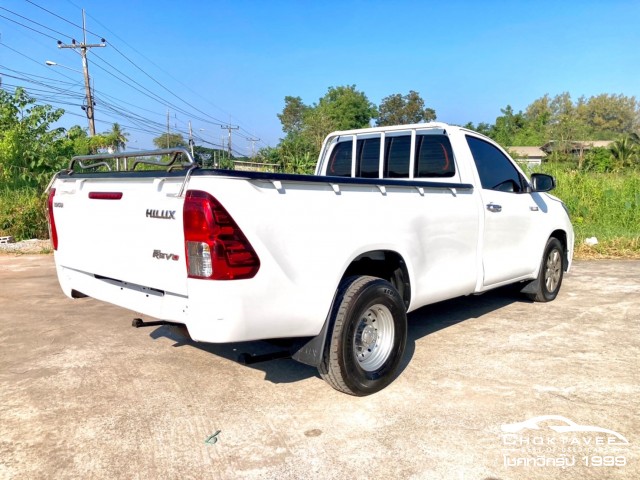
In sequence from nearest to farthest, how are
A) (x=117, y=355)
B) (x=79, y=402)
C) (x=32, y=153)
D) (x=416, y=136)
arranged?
(x=79, y=402)
(x=117, y=355)
(x=416, y=136)
(x=32, y=153)

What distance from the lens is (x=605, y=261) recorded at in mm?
9781

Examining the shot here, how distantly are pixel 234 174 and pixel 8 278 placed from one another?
7.16 metres

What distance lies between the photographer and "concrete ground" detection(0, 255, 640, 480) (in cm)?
287

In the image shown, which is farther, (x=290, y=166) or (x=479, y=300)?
(x=290, y=166)

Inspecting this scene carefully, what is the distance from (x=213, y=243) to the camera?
2818 mm

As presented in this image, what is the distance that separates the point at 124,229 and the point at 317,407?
5.77 ft

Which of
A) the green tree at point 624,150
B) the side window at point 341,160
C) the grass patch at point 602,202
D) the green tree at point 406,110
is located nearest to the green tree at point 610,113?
the green tree at point 406,110

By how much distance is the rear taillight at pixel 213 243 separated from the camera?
281cm

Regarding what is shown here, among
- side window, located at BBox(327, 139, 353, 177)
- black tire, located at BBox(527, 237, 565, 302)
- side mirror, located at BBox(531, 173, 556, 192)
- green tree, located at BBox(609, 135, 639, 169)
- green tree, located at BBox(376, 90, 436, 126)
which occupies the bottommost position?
black tire, located at BBox(527, 237, 565, 302)

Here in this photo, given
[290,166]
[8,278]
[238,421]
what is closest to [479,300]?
[238,421]

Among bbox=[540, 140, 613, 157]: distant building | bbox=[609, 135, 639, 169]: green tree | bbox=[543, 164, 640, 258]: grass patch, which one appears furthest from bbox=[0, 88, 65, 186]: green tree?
bbox=[609, 135, 639, 169]: green tree

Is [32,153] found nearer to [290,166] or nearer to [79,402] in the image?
[290,166]

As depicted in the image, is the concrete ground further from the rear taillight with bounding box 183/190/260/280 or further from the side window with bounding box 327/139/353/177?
the side window with bounding box 327/139/353/177

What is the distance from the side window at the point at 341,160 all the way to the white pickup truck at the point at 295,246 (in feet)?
2.66
